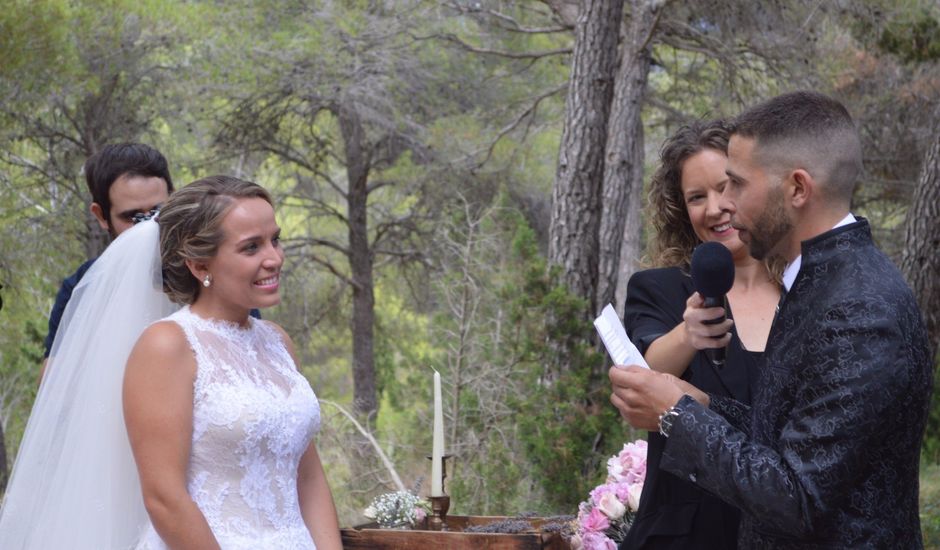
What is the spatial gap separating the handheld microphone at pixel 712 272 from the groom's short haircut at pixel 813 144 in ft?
0.79

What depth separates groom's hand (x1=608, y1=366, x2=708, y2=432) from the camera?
2.35m

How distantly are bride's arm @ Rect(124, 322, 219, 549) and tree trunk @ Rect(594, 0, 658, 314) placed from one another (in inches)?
310

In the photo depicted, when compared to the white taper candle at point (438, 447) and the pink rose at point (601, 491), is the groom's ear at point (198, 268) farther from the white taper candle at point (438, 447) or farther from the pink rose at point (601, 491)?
the pink rose at point (601, 491)

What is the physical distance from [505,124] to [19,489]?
12.9 m

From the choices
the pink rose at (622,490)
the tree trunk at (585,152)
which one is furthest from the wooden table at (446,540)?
the tree trunk at (585,152)

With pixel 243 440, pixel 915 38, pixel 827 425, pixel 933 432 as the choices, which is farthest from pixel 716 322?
pixel 933 432

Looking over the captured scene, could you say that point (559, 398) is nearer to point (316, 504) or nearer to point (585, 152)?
point (585, 152)

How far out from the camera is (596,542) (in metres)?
3.14

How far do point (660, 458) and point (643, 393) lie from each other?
32 cm

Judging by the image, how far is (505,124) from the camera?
1566cm

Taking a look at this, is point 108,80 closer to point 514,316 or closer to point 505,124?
point 505,124

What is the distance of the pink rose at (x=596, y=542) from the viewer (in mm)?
3141

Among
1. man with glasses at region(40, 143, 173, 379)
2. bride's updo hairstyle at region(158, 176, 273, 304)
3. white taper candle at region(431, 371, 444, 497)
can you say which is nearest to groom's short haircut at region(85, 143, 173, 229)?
man with glasses at region(40, 143, 173, 379)

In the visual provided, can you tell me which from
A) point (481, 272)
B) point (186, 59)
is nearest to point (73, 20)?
point (186, 59)
